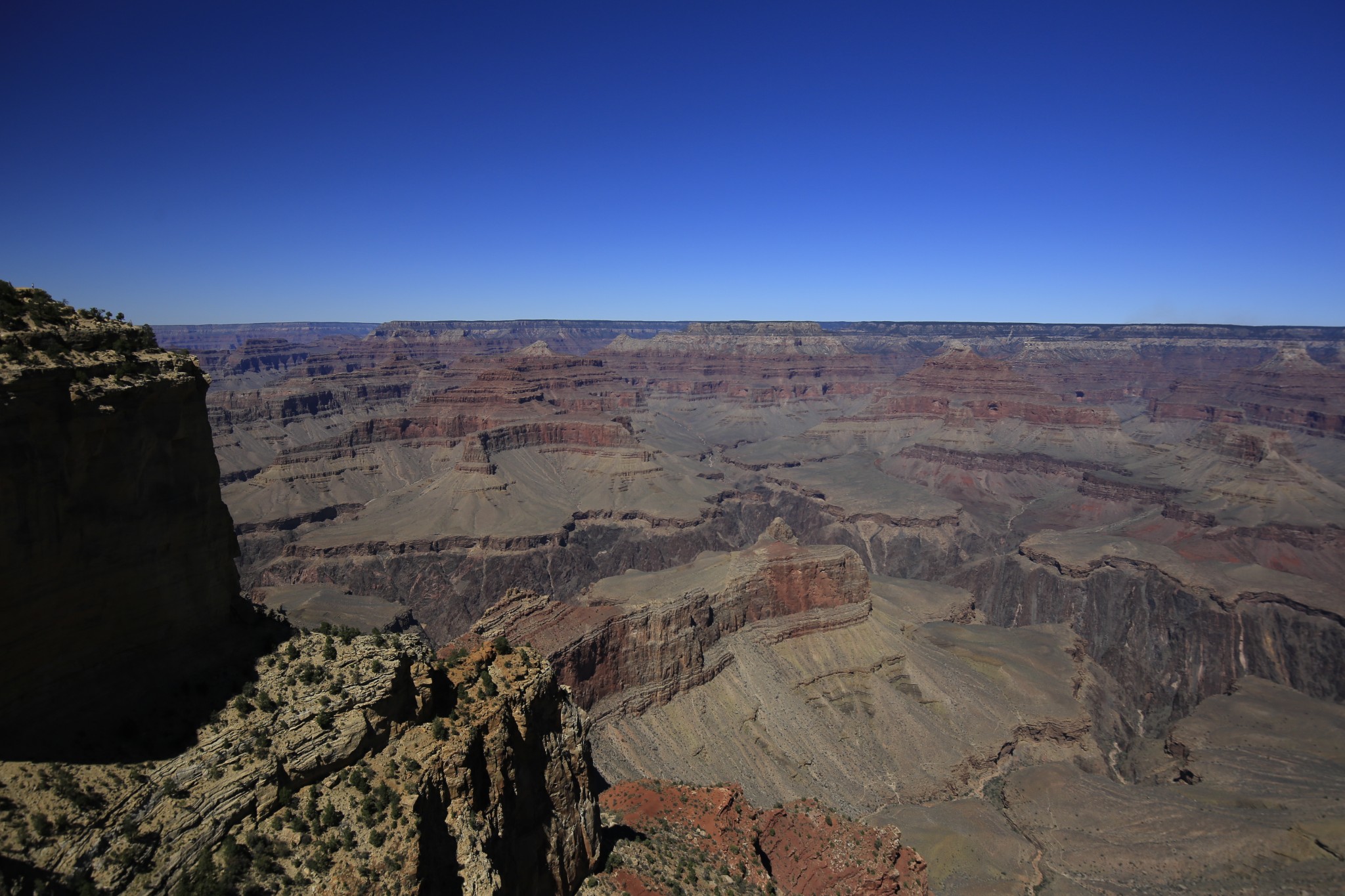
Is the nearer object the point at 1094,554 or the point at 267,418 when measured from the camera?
the point at 1094,554

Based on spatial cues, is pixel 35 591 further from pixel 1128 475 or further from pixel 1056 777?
pixel 1128 475

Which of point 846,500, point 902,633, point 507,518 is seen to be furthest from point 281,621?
point 846,500

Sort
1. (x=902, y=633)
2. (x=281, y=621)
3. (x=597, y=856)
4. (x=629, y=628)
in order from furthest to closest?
(x=902, y=633) < (x=629, y=628) < (x=597, y=856) < (x=281, y=621)

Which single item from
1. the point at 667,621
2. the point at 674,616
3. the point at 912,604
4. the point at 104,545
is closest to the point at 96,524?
the point at 104,545

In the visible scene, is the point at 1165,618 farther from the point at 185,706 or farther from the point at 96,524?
the point at 96,524

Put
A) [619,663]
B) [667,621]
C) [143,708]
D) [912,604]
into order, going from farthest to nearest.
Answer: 1. [912,604]
2. [667,621]
3. [619,663]
4. [143,708]

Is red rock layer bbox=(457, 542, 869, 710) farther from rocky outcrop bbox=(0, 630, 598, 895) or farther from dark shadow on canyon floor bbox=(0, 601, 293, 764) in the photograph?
dark shadow on canyon floor bbox=(0, 601, 293, 764)

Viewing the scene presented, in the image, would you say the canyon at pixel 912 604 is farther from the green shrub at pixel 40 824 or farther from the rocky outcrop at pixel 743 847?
the green shrub at pixel 40 824
